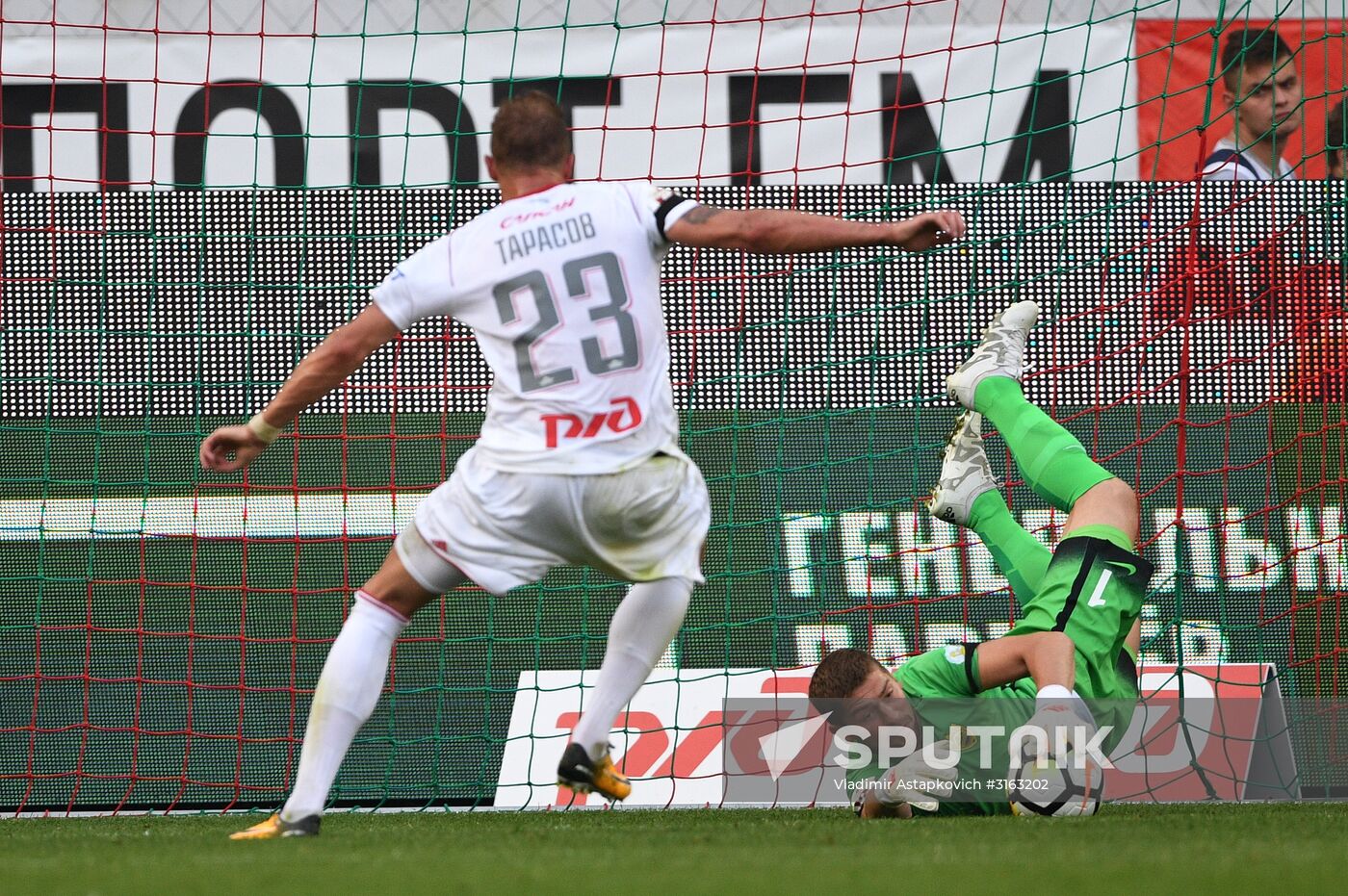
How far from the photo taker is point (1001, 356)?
4.62 meters

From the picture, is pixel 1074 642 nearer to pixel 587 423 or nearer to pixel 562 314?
pixel 587 423

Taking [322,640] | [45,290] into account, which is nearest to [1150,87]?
[322,640]

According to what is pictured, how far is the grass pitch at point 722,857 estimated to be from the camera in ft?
7.39

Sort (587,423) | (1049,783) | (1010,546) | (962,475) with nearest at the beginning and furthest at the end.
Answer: (587,423) → (1049,783) → (1010,546) → (962,475)

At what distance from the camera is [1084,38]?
644 centimetres

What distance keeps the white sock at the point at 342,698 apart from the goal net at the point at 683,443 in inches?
80.1

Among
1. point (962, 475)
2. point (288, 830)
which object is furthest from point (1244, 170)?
point (288, 830)

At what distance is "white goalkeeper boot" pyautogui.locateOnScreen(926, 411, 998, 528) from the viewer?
15.3 feet

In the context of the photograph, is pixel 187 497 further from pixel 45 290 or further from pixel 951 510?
pixel 951 510

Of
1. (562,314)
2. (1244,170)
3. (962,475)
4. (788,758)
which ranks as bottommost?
(788,758)

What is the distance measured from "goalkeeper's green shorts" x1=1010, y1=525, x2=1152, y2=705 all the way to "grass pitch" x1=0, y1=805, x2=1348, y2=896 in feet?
1.36

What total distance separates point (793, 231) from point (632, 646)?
3.00 feet

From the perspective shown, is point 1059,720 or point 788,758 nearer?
point 1059,720

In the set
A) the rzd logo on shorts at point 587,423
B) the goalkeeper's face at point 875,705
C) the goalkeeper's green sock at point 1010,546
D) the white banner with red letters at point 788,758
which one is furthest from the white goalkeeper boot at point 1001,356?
the rzd logo on shorts at point 587,423
